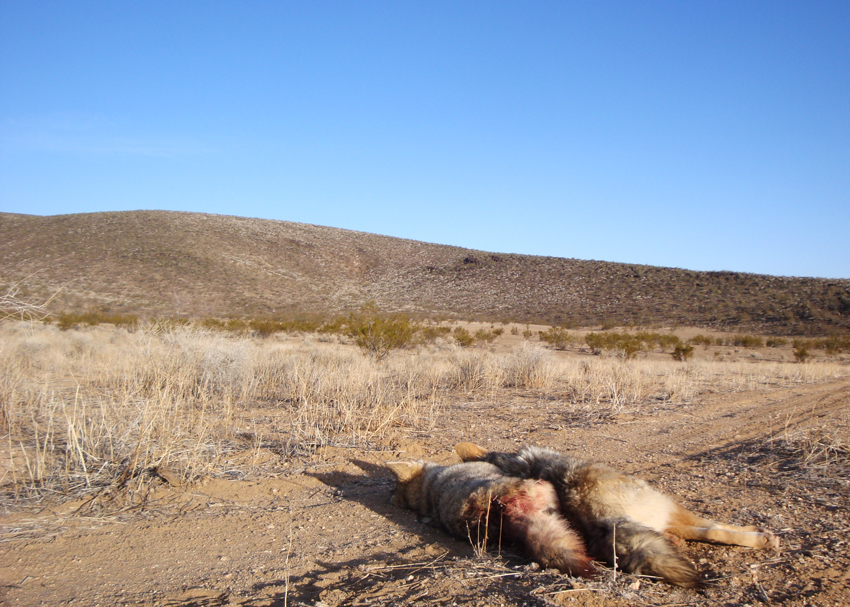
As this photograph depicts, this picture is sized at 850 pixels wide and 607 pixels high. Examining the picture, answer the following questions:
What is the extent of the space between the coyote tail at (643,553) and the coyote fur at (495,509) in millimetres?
132

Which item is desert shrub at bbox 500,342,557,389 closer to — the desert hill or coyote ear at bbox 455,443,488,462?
coyote ear at bbox 455,443,488,462

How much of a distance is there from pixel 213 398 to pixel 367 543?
5.37 metres

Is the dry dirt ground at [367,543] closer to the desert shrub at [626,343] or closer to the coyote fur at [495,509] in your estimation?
the coyote fur at [495,509]

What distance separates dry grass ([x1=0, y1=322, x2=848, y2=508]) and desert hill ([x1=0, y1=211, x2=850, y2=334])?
82.3 ft

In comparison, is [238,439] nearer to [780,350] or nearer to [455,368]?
[455,368]

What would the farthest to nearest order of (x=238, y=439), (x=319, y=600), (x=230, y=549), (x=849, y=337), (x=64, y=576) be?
1. (x=849, y=337)
2. (x=238, y=439)
3. (x=230, y=549)
4. (x=64, y=576)
5. (x=319, y=600)

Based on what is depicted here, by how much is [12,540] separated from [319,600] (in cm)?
239

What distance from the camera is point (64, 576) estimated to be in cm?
301

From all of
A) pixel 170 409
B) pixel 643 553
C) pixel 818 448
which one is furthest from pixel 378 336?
pixel 643 553

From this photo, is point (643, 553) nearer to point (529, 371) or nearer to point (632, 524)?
point (632, 524)

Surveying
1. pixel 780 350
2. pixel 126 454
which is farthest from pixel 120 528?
pixel 780 350

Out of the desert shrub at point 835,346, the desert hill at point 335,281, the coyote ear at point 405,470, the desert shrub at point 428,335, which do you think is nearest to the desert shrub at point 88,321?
the desert hill at point 335,281

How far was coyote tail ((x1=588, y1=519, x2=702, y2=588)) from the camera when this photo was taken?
2.45m

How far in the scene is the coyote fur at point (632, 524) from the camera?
251cm
